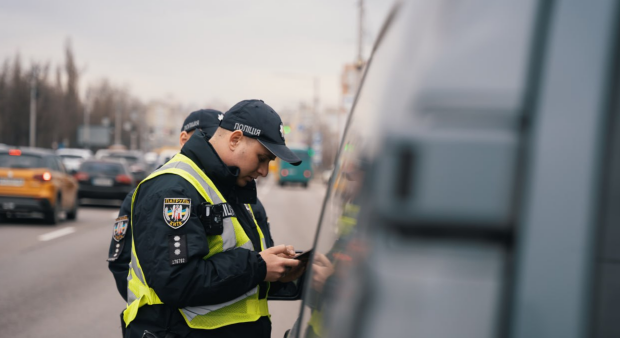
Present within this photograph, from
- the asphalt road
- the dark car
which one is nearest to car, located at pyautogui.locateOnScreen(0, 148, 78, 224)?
the asphalt road

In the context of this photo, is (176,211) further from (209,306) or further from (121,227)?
(121,227)

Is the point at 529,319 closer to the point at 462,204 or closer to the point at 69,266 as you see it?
the point at 462,204

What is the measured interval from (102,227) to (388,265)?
14.7m

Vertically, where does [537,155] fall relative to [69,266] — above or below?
above

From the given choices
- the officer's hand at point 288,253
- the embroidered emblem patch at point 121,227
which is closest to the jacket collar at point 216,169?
the officer's hand at point 288,253

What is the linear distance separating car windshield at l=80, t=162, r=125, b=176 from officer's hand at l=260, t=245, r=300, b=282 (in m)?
19.3

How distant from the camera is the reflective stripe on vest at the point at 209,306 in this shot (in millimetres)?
2268

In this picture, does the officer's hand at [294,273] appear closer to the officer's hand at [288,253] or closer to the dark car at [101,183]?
the officer's hand at [288,253]

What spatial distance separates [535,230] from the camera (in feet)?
3.27

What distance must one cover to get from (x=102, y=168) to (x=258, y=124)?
19622 millimetres

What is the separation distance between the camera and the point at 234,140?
7.88 feet

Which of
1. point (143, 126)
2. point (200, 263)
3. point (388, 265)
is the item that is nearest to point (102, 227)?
point (200, 263)

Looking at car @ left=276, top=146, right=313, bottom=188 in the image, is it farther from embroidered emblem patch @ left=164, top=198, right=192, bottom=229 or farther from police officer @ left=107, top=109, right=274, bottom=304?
embroidered emblem patch @ left=164, top=198, right=192, bottom=229

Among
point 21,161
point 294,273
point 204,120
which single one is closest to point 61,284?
point 204,120
